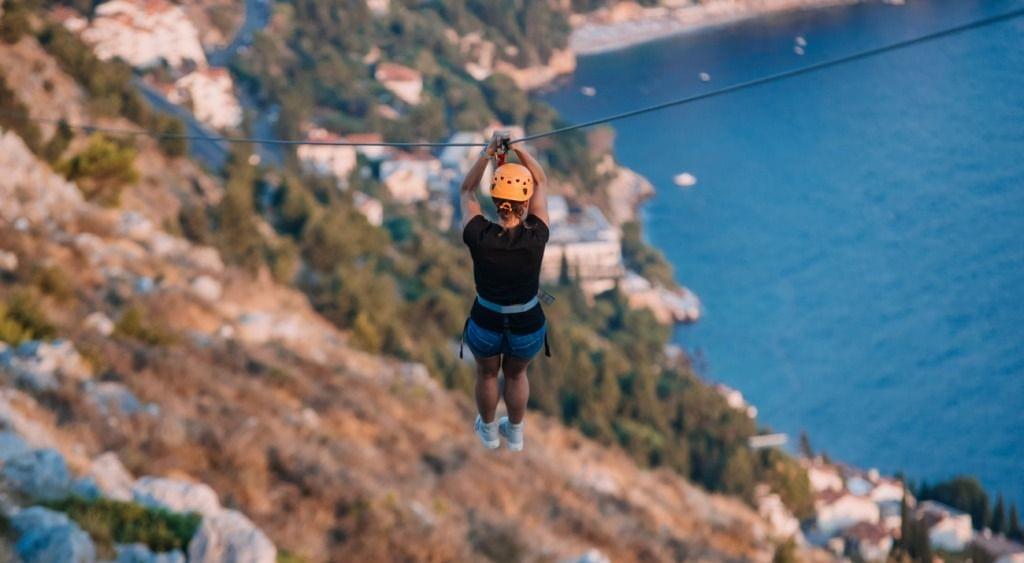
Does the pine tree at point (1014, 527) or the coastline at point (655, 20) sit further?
the coastline at point (655, 20)

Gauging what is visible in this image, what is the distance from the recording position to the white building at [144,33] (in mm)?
77688

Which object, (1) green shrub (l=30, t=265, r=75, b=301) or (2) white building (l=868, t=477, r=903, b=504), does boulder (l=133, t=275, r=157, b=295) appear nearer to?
(1) green shrub (l=30, t=265, r=75, b=301)

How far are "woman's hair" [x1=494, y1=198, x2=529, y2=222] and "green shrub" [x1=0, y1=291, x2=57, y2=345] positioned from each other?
850 centimetres

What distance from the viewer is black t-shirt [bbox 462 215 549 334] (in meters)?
7.27

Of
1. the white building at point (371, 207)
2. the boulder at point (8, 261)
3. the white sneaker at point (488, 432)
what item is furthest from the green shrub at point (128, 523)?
the white building at point (371, 207)

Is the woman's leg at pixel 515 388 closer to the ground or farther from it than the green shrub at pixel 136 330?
farther from it

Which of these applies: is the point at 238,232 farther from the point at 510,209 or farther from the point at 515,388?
the point at 510,209

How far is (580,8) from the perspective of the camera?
12850 centimetres

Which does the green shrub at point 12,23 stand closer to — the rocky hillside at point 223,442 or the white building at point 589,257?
the rocky hillside at point 223,442

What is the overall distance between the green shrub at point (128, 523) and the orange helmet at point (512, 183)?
4031 millimetres

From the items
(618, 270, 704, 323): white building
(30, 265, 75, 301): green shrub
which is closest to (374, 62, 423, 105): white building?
(618, 270, 704, 323): white building

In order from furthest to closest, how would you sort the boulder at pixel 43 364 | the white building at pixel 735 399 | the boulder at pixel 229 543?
1. the white building at pixel 735 399
2. the boulder at pixel 43 364
3. the boulder at pixel 229 543

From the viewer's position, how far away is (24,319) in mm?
13969

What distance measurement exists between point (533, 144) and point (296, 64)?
21.8m
